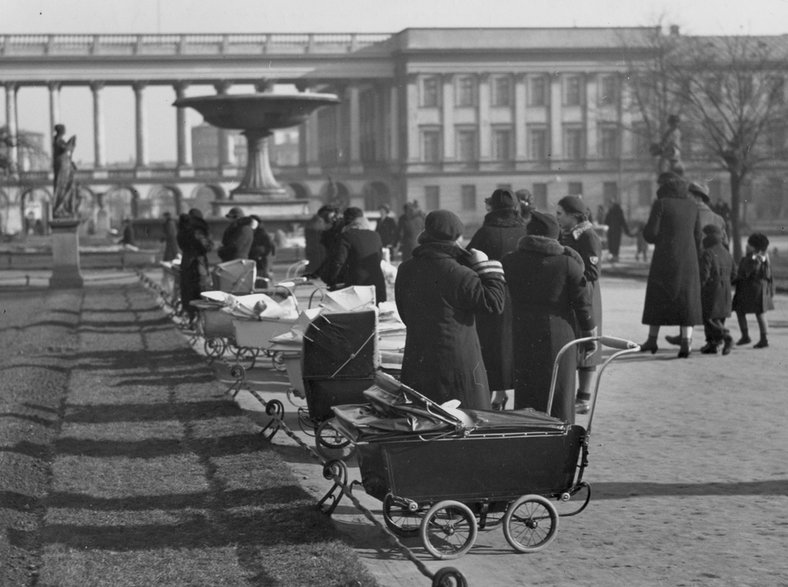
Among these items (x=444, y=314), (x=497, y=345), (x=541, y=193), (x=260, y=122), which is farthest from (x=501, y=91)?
(x=444, y=314)

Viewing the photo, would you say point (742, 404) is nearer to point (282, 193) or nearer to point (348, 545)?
point (348, 545)

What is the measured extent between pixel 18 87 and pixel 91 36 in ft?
20.0

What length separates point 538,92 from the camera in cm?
10544

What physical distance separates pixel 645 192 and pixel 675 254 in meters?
89.2

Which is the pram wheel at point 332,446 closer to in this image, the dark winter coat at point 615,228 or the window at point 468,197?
the dark winter coat at point 615,228

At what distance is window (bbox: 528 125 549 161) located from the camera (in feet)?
349

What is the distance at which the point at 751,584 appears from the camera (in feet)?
23.5

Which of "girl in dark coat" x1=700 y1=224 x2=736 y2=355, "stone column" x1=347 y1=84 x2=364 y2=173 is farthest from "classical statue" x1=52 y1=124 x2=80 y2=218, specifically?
"stone column" x1=347 y1=84 x2=364 y2=173

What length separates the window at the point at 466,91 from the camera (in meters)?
105

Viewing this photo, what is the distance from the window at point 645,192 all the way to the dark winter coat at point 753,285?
85.9 meters

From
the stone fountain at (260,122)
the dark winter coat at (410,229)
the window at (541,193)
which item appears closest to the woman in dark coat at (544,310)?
the dark winter coat at (410,229)

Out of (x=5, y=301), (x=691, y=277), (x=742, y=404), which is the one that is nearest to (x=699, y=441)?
(x=742, y=404)

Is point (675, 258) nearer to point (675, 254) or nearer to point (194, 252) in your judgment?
point (675, 254)

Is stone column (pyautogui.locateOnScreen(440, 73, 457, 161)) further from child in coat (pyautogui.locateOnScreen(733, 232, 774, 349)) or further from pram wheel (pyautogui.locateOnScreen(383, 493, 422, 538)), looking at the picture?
pram wheel (pyautogui.locateOnScreen(383, 493, 422, 538))
